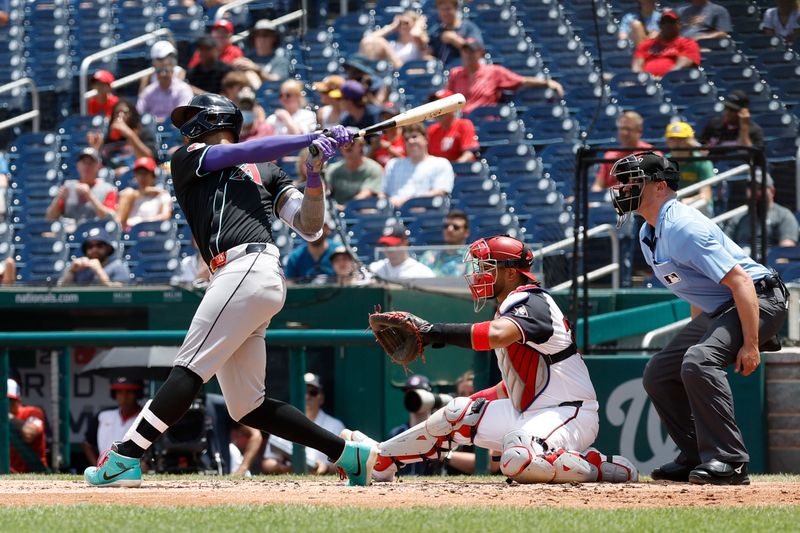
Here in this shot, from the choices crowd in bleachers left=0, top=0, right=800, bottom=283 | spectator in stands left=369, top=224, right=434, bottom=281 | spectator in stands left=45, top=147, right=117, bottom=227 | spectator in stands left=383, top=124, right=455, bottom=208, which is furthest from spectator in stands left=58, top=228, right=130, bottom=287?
spectator in stands left=383, top=124, right=455, bottom=208

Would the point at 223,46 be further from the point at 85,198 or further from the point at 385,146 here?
the point at 385,146

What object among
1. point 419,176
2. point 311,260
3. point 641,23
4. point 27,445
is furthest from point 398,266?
point 641,23

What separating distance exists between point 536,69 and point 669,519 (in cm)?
886

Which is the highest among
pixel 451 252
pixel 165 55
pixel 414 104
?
pixel 165 55

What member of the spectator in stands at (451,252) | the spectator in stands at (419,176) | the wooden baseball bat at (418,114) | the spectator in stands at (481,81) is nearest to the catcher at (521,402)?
the wooden baseball bat at (418,114)

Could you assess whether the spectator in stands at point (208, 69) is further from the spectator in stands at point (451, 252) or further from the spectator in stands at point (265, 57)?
the spectator in stands at point (451, 252)

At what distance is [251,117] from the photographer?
12.6m

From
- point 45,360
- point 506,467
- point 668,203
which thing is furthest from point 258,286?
point 45,360

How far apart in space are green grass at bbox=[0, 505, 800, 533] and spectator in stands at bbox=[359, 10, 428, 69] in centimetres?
923

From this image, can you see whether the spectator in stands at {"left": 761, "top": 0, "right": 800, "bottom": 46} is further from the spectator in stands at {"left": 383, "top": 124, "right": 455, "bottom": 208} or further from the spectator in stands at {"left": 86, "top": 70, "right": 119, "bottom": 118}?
the spectator in stands at {"left": 86, "top": 70, "right": 119, "bottom": 118}

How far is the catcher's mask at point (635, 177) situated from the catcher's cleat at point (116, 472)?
2298mm

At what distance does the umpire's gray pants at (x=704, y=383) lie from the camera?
5781mm

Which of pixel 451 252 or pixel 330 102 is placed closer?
pixel 451 252

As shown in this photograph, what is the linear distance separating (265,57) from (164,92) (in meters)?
1.20
